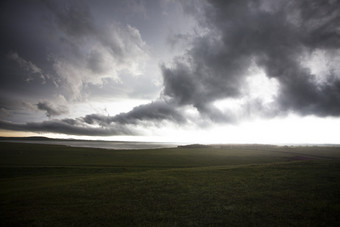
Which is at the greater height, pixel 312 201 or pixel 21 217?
pixel 312 201

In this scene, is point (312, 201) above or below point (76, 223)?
above

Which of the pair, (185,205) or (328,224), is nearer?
(328,224)

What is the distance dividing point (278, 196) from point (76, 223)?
654 inches

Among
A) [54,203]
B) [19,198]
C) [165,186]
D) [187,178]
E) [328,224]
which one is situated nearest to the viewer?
[328,224]

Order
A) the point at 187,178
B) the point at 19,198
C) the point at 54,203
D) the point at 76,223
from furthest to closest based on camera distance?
the point at 187,178 → the point at 19,198 → the point at 54,203 → the point at 76,223

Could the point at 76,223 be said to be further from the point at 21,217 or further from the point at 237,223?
the point at 237,223

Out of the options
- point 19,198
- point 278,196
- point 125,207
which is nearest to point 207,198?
point 278,196

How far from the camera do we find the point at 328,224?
1007 centimetres

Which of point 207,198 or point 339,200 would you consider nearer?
point 339,200

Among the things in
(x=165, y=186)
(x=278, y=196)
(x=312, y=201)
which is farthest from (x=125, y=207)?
(x=312, y=201)

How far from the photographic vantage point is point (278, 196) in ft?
47.7

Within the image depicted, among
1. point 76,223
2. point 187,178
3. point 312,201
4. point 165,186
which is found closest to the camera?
point 76,223

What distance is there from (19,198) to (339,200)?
28692 millimetres

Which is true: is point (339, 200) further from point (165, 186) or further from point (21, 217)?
point (21, 217)
